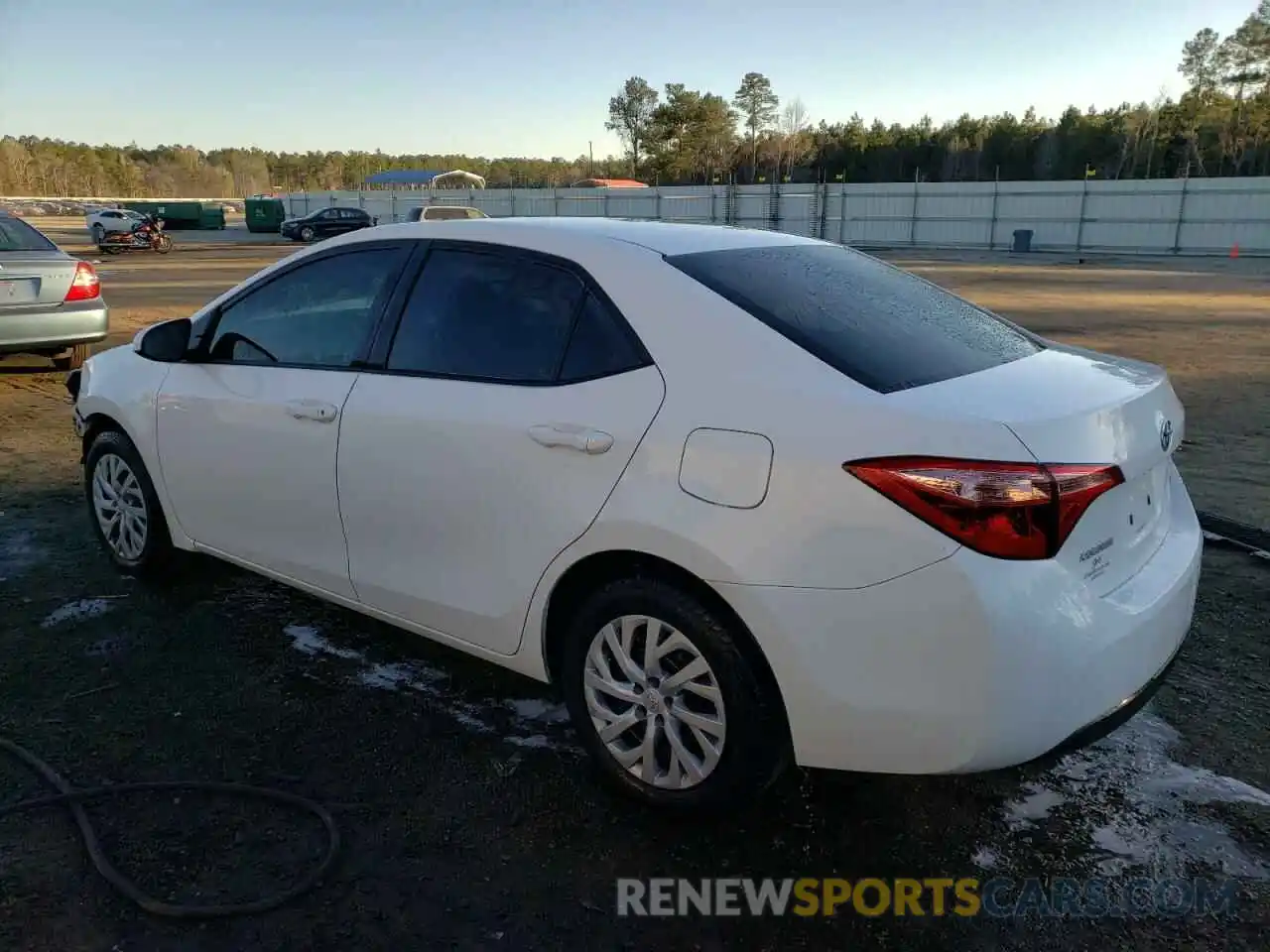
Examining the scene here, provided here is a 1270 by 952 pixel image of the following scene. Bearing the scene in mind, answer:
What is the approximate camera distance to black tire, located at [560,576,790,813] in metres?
2.46

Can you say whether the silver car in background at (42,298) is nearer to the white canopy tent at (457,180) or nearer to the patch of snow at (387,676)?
the patch of snow at (387,676)

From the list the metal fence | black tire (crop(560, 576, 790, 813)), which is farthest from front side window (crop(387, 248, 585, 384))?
the metal fence

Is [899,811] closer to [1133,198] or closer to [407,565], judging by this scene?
[407,565]

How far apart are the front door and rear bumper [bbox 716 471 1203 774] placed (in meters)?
1.70

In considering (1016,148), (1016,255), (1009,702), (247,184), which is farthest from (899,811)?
(247,184)

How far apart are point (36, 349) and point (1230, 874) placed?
9847 mm

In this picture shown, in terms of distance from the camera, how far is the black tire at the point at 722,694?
2.46m

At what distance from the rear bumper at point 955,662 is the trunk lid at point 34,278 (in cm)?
858

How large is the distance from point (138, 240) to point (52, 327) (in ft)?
96.4

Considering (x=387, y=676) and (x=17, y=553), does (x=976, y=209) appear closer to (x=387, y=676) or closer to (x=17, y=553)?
(x=17, y=553)

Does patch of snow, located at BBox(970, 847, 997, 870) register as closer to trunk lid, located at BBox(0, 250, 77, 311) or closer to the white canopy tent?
trunk lid, located at BBox(0, 250, 77, 311)

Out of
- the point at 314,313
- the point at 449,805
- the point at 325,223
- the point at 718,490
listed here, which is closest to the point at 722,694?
the point at 718,490

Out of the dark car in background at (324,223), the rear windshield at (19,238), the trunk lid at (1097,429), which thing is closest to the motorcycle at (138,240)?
the dark car in background at (324,223)

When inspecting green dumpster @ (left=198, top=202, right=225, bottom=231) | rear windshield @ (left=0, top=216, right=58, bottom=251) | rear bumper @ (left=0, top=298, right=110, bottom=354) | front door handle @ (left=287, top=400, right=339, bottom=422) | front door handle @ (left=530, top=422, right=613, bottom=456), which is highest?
rear windshield @ (left=0, top=216, right=58, bottom=251)
